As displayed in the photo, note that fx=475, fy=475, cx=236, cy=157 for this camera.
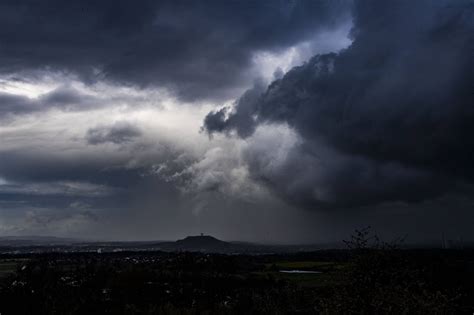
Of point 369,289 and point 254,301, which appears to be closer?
point 369,289

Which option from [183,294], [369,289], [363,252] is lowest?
[183,294]

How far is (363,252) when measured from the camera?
1014 inches

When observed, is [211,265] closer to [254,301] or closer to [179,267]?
[179,267]

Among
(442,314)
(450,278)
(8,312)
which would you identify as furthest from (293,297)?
(442,314)

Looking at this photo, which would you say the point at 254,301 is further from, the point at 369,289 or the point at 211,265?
the point at 211,265

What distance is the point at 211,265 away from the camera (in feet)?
524

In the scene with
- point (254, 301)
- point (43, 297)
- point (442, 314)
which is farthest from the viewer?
point (254, 301)

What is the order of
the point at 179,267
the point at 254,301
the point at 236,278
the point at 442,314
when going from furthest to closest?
A: 1. the point at 179,267
2. the point at 236,278
3. the point at 254,301
4. the point at 442,314

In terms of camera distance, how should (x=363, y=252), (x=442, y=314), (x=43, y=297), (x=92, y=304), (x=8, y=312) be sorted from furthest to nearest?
(x=43, y=297) < (x=92, y=304) < (x=8, y=312) < (x=363, y=252) < (x=442, y=314)

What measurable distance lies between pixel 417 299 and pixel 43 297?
4985cm

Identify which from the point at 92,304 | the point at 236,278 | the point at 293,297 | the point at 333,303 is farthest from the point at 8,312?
the point at 236,278

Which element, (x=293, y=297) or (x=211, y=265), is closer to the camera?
(x=293, y=297)

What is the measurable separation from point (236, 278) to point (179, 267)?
39480mm

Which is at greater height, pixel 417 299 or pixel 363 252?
pixel 363 252
